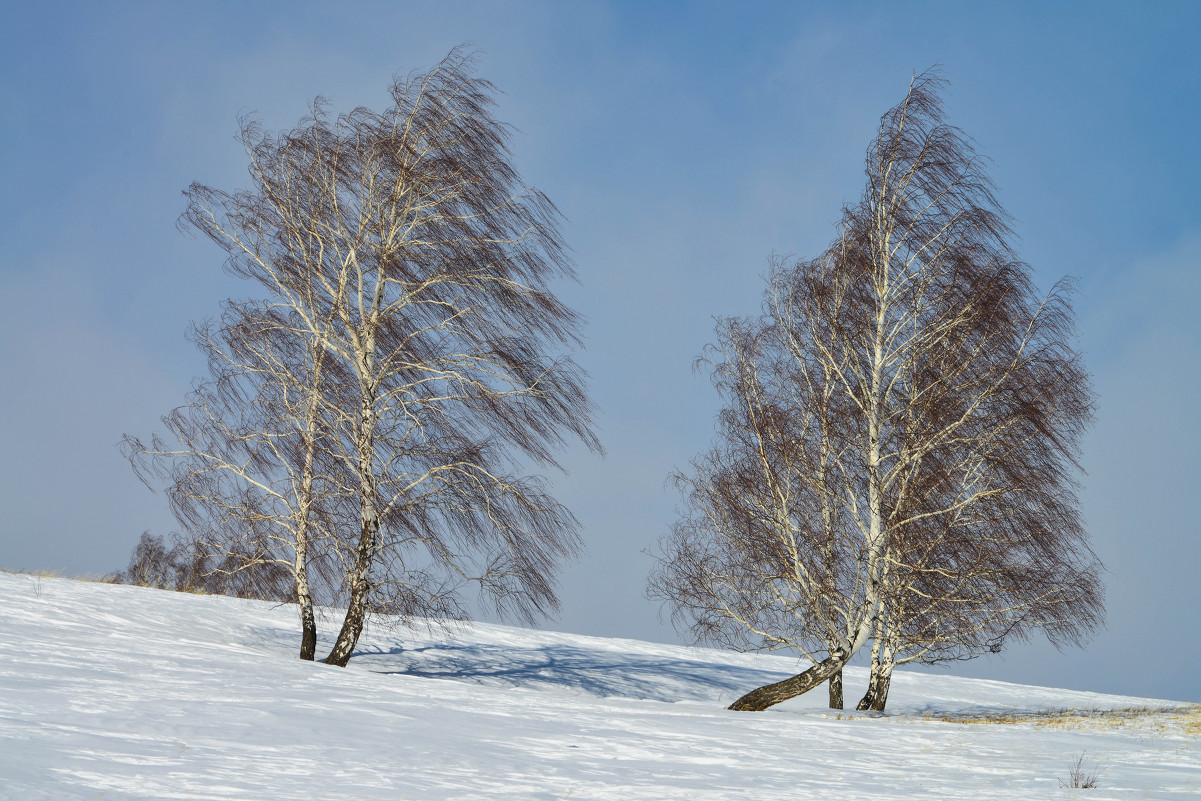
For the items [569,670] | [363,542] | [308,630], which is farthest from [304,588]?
[569,670]

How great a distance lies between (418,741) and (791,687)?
7.31 m

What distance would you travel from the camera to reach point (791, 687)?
1200 centimetres

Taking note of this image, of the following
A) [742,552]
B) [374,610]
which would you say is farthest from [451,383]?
[742,552]

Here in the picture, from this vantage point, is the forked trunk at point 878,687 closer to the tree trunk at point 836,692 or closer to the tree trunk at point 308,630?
→ the tree trunk at point 836,692

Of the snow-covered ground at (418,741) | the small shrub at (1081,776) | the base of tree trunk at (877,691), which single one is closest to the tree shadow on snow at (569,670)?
the base of tree trunk at (877,691)

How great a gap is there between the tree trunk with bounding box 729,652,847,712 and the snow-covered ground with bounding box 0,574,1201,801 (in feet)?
1.21

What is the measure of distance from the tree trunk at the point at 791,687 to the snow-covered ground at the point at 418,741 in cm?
37

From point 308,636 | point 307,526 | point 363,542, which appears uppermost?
point 307,526

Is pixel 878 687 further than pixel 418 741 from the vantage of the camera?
Yes

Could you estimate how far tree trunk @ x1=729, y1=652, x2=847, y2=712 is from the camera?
11.9 meters

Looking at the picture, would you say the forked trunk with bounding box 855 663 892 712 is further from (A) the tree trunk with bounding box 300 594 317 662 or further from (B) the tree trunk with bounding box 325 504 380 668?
(A) the tree trunk with bounding box 300 594 317 662

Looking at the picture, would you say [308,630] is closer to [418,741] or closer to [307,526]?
[307,526]

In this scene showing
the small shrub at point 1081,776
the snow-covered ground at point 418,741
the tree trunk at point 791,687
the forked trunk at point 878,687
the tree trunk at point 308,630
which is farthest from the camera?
the tree trunk at point 308,630

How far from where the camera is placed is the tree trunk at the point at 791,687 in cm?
1188
